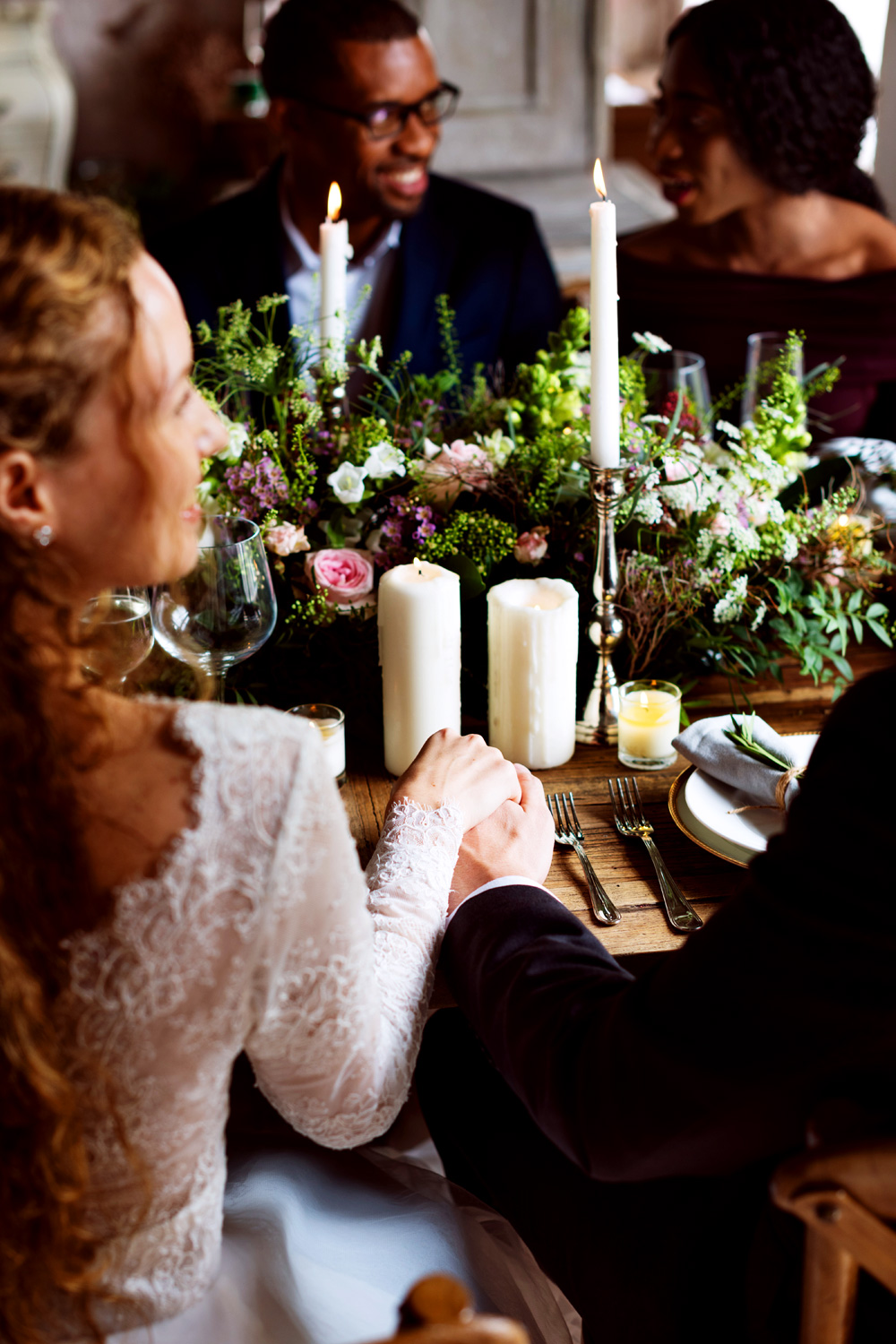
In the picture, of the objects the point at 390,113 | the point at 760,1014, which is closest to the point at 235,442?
the point at 760,1014

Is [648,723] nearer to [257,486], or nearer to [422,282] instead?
[257,486]

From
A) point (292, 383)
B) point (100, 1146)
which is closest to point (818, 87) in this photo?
point (292, 383)

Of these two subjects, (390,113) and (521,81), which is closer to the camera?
(390,113)

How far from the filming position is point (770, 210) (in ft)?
8.48

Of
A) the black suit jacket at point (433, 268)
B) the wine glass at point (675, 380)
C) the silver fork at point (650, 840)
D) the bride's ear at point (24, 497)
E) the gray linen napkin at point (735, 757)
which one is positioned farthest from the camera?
the black suit jacket at point (433, 268)

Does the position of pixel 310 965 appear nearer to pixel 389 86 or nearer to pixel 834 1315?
pixel 834 1315

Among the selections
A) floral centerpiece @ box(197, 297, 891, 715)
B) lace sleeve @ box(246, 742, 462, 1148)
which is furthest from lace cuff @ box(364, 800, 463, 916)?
floral centerpiece @ box(197, 297, 891, 715)

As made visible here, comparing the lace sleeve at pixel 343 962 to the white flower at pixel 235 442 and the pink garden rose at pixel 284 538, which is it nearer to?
the pink garden rose at pixel 284 538

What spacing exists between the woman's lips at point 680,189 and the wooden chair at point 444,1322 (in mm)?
2438

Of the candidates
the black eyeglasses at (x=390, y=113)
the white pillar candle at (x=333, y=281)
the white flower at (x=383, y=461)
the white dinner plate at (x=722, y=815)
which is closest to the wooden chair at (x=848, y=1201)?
the white dinner plate at (x=722, y=815)

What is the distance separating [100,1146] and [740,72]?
2.40 meters

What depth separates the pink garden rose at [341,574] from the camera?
1257 mm

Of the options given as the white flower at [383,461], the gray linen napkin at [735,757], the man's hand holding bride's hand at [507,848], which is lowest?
the man's hand holding bride's hand at [507,848]

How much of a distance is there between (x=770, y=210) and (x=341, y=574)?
184 centimetres
